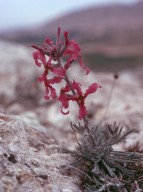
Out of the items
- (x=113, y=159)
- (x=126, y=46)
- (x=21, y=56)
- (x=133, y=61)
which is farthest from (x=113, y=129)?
(x=126, y=46)

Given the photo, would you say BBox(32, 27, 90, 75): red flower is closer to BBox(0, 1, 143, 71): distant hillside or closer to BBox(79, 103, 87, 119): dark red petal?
BBox(79, 103, 87, 119): dark red petal

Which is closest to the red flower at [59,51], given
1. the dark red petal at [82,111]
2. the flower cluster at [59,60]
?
the flower cluster at [59,60]

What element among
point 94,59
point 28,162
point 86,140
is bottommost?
point 28,162

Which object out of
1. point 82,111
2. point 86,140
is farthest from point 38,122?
point 82,111

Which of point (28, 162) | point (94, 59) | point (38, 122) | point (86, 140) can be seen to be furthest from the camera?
point (94, 59)

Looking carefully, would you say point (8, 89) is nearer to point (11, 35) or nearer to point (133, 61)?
point (133, 61)

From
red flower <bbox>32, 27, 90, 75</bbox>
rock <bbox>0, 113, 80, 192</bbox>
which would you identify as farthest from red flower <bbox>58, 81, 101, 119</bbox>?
rock <bbox>0, 113, 80, 192</bbox>

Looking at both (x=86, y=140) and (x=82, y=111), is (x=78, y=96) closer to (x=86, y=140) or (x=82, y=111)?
(x=82, y=111)
